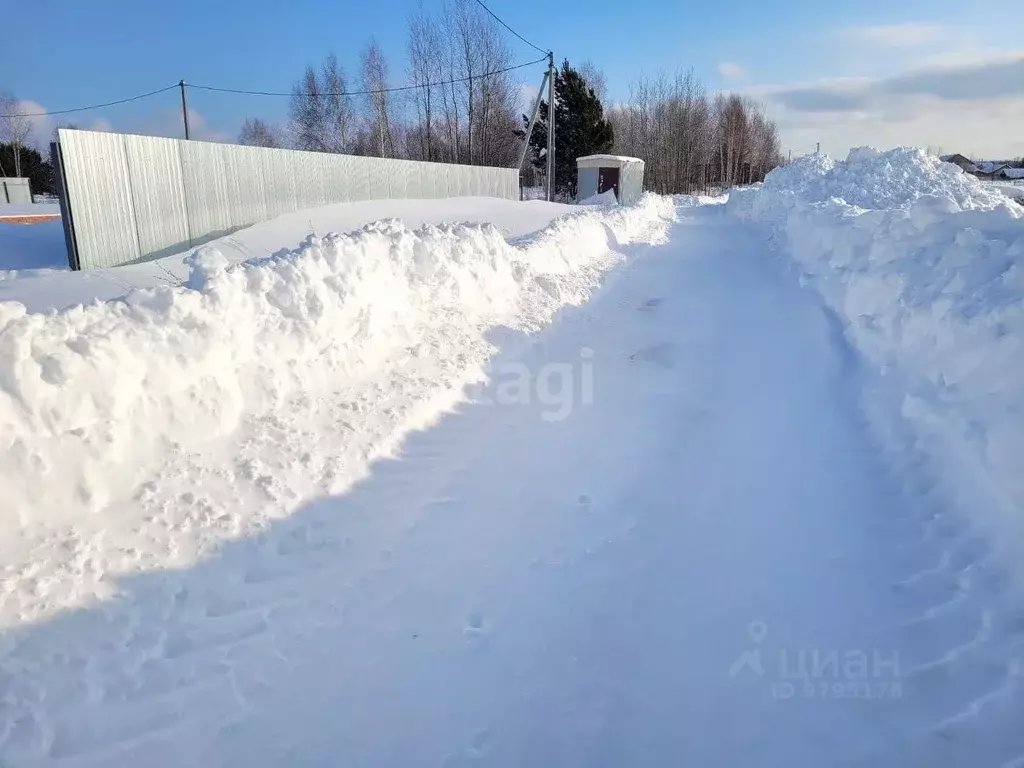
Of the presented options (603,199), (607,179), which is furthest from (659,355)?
(607,179)

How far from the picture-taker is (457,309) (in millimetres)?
7211

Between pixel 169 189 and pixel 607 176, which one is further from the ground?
pixel 607 176

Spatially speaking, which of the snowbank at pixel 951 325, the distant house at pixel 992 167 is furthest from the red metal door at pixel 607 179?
the distant house at pixel 992 167

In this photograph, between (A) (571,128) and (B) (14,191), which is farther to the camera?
(A) (571,128)

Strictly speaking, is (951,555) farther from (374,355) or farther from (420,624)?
(374,355)

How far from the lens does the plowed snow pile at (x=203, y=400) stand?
10.6 feet

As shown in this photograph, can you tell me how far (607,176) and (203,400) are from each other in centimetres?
3708

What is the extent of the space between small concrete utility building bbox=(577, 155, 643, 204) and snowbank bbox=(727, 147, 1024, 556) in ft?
94.9

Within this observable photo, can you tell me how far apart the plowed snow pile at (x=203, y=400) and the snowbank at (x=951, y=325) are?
382 centimetres

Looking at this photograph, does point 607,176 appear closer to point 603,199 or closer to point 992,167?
point 603,199

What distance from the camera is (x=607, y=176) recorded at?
125ft

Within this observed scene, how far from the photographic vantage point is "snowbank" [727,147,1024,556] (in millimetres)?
3732

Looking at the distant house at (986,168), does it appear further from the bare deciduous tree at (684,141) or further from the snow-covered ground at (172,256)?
the snow-covered ground at (172,256)

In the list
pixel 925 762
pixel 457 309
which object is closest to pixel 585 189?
pixel 457 309
